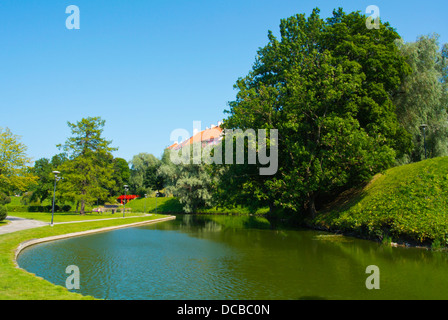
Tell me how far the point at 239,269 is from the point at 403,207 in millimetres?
11705

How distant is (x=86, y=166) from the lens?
41.4 meters

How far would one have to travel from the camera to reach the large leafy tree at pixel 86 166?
40.4 m

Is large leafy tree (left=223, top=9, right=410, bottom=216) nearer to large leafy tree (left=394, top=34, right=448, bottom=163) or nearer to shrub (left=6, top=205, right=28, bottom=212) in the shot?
large leafy tree (left=394, top=34, right=448, bottom=163)

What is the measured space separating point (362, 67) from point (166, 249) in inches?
876

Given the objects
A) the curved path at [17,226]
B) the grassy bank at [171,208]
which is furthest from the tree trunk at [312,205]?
Result: the curved path at [17,226]

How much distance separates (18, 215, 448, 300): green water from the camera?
367 inches

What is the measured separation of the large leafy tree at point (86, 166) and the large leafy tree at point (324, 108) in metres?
20.2

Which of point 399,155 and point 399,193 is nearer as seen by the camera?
point 399,193

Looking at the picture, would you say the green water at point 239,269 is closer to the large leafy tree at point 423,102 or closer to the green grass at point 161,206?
the large leafy tree at point 423,102

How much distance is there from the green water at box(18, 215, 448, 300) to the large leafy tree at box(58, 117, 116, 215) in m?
23.0

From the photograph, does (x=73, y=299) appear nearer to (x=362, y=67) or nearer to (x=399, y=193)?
(x=399, y=193)
